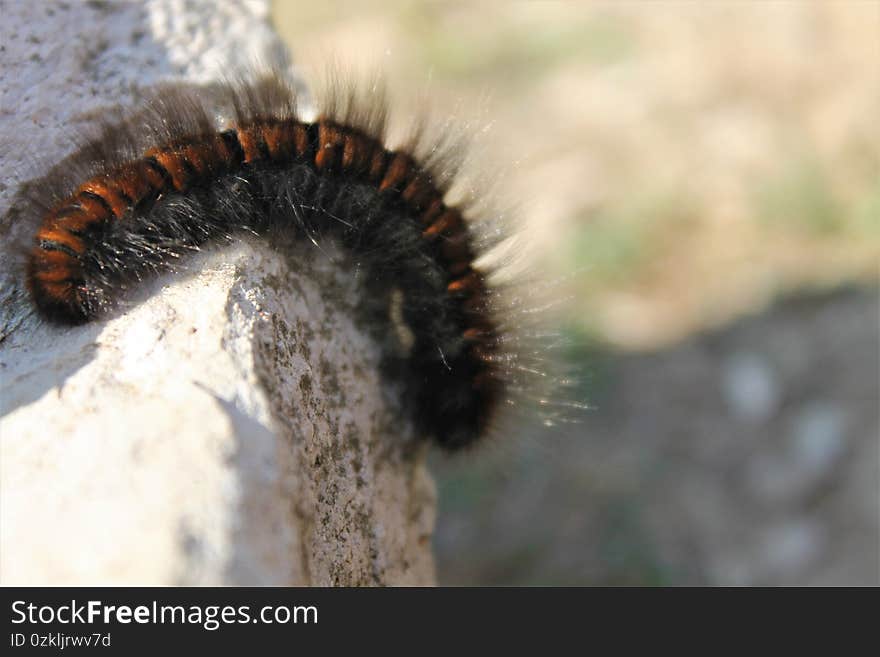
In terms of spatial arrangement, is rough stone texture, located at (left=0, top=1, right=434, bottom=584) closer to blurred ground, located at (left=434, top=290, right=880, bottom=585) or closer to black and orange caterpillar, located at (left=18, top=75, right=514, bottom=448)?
black and orange caterpillar, located at (left=18, top=75, right=514, bottom=448)

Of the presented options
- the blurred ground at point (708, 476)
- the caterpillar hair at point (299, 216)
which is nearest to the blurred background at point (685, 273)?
the blurred ground at point (708, 476)

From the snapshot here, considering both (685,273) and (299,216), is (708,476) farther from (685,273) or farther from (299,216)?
(299,216)

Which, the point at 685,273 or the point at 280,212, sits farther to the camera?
the point at 685,273

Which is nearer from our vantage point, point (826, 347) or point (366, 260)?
point (366, 260)

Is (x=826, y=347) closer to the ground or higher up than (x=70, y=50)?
higher up

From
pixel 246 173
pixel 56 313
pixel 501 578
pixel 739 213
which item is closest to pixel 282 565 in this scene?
pixel 56 313

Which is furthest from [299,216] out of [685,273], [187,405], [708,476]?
[685,273]

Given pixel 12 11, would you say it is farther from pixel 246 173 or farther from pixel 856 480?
pixel 856 480

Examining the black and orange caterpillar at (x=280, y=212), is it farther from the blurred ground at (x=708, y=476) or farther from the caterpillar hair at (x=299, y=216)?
the blurred ground at (x=708, y=476)
